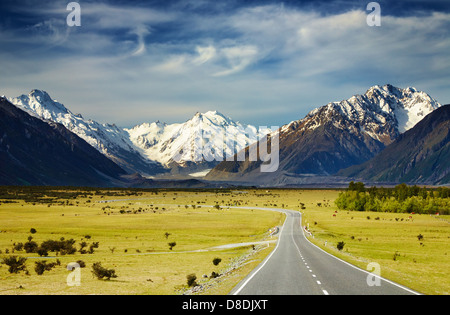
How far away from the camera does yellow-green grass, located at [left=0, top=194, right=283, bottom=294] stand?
28781mm

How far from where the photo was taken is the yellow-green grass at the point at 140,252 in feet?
94.4

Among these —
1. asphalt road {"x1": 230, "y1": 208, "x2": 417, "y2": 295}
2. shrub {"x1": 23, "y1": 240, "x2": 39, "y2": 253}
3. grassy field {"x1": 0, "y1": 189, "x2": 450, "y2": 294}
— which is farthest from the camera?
shrub {"x1": 23, "y1": 240, "x2": 39, "y2": 253}

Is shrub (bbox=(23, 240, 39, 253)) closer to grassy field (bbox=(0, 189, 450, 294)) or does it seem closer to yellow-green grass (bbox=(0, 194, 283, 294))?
yellow-green grass (bbox=(0, 194, 283, 294))

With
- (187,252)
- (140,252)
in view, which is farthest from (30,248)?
(187,252)

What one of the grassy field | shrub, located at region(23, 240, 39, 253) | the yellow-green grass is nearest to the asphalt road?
the grassy field

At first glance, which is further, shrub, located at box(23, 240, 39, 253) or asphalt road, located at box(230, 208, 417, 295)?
shrub, located at box(23, 240, 39, 253)

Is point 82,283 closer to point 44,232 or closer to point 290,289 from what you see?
point 290,289

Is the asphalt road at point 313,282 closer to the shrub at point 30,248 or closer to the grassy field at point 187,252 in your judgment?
the grassy field at point 187,252

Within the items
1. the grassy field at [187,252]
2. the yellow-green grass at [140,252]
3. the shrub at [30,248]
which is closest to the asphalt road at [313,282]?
the grassy field at [187,252]

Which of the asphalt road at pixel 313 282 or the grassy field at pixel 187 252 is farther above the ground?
the asphalt road at pixel 313 282
